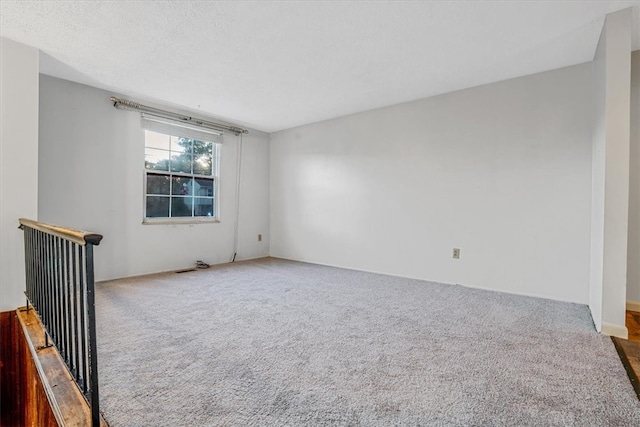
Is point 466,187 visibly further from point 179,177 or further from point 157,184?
point 157,184

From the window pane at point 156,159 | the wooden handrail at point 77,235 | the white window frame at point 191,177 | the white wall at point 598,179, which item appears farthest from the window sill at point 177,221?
the white wall at point 598,179

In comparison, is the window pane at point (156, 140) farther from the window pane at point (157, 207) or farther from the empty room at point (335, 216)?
the window pane at point (157, 207)

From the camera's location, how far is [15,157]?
2449 millimetres

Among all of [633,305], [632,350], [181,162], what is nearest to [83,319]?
[632,350]

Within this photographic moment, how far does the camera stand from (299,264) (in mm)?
4629

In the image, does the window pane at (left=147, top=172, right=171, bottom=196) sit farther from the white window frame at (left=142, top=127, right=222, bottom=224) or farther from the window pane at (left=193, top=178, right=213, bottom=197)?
the window pane at (left=193, top=178, right=213, bottom=197)

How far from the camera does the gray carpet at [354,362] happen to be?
Result: 4.24 feet

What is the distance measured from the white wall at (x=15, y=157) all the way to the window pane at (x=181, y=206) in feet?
5.36

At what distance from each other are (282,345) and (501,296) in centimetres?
228

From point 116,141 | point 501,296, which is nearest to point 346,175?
point 501,296

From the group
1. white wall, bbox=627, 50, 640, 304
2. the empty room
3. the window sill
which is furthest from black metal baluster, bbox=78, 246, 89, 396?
white wall, bbox=627, 50, 640, 304

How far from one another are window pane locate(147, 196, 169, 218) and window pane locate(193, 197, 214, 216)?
16.2 inches

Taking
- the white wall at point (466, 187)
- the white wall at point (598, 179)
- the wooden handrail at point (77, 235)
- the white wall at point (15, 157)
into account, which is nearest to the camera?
the wooden handrail at point (77, 235)

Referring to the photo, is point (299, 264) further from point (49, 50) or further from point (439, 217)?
point (49, 50)
